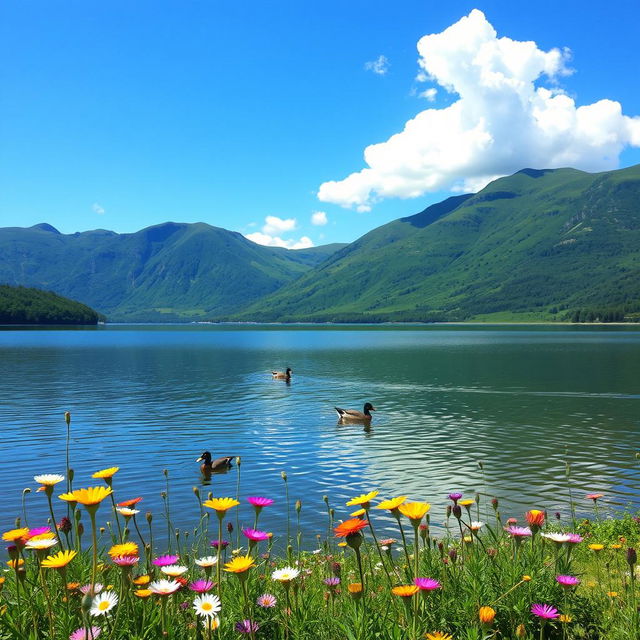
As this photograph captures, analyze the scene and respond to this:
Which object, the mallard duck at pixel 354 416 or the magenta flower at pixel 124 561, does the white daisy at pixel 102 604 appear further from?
the mallard duck at pixel 354 416

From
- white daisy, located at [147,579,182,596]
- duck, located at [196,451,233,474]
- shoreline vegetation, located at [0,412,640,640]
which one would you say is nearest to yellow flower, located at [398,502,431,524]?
shoreline vegetation, located at [0,412,640,640]

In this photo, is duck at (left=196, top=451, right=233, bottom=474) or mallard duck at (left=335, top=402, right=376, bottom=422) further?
mallard duck at (left=335, top=402, right=376, bottom=422)

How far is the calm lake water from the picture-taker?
24.2 meters

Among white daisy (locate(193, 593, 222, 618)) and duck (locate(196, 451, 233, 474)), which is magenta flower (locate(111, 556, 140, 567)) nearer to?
white daisy (locate(193, 593, 222, 618))

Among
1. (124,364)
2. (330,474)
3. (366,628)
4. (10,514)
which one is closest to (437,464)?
(330,474)

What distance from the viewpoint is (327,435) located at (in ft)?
126

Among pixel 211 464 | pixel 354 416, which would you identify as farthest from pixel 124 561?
Answer: pixel 354 416

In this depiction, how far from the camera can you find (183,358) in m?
109

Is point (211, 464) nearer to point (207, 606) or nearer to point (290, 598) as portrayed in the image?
point (290, 598)

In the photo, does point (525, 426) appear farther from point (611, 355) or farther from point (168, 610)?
point (611, 355)

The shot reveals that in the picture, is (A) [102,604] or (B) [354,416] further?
(B) [354,416]

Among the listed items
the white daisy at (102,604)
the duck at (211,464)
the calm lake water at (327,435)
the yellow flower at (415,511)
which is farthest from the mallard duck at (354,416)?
the white daisy at (102,604)

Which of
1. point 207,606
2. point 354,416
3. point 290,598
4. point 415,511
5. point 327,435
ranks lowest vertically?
point 327,435

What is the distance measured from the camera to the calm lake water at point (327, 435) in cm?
2422
